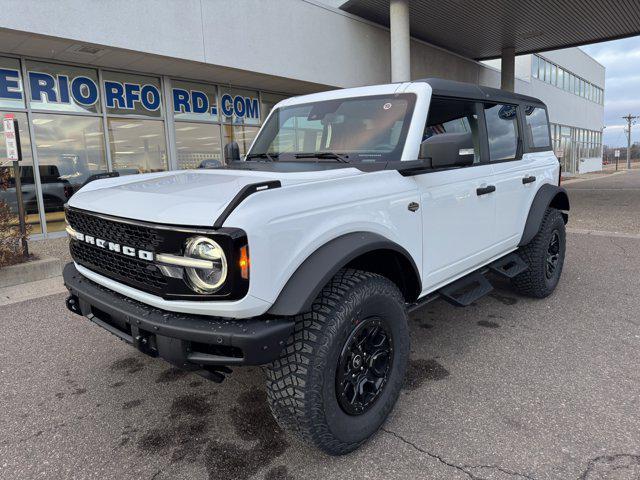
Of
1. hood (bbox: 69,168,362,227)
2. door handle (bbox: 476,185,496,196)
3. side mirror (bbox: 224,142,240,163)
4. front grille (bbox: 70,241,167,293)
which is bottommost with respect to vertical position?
front grille (bbox: 70,241,167,293)

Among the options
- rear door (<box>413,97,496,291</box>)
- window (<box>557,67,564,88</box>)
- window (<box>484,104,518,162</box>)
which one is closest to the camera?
rear door (<box>413,97,496,291</box>)

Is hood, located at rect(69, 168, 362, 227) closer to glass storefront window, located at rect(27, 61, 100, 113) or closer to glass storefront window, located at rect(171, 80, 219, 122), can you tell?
glass storefront window, located at rect(27, 61, 100, 113)

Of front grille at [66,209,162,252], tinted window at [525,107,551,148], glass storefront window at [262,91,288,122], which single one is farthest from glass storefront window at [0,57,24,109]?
tinted window at [525,107,551,148]

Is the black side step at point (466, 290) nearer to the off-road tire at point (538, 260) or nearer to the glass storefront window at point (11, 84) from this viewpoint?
the off-road tire at point (538, 260)

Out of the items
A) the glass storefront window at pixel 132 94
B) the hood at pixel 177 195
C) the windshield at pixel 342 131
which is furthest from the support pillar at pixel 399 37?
the hood at pixel 177 195

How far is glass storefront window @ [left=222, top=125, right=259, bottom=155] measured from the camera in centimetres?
1225

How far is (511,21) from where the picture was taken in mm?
15211

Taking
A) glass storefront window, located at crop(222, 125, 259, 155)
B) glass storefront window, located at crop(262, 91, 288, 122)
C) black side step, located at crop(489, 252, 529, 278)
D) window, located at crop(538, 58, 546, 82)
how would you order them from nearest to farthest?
black side step, located at crop(489, 252, 529, 278)
glass storefront window, located at crop(222, 125, 259, 155)
glass storefront window, located at crop(262, 91, 288, 122)
window, located at crop(538, 58, 546, 82)

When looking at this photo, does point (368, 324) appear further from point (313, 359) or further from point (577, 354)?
point (577, 354)

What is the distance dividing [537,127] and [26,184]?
8998 millimetres

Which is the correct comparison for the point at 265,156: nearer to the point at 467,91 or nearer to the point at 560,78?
the point at 467,91

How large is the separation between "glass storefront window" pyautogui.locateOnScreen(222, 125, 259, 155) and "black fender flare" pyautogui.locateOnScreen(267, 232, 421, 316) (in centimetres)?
1059

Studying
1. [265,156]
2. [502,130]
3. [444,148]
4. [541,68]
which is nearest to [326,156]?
[265,156]

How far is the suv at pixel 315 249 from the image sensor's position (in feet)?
6.26
